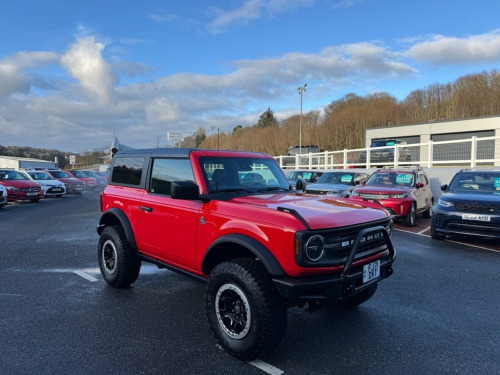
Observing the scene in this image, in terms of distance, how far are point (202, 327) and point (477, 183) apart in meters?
7.83

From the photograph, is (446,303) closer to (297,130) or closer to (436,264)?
(436,264)

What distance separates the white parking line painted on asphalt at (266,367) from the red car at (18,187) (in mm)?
16437

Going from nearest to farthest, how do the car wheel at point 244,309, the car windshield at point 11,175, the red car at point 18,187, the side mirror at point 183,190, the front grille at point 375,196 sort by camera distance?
the car wheel at point 244,309, the side mirror at point 183,190, the front grille at point 375,196, the red car at point 18,187, the car windshield at point 11,175

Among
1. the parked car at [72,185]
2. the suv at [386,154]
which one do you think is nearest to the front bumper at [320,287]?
the suv at [386,154]

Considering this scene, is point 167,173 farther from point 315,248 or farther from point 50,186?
point 50,186

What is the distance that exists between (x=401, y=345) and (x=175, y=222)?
2.55 meters

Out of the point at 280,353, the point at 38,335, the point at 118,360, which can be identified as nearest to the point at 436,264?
the point at 280,353

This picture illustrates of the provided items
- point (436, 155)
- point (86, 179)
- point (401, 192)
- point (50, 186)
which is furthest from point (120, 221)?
point (86, 179)

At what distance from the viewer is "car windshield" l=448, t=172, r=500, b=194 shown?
8211 mm

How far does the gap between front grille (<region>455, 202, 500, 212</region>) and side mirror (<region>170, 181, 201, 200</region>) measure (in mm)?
6414

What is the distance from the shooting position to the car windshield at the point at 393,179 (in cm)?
1070

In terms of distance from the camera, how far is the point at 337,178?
12.9 m

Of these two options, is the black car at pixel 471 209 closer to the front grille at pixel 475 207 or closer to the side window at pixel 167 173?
the front grille at pixel 475 207

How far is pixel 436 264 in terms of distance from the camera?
6.14 meters
